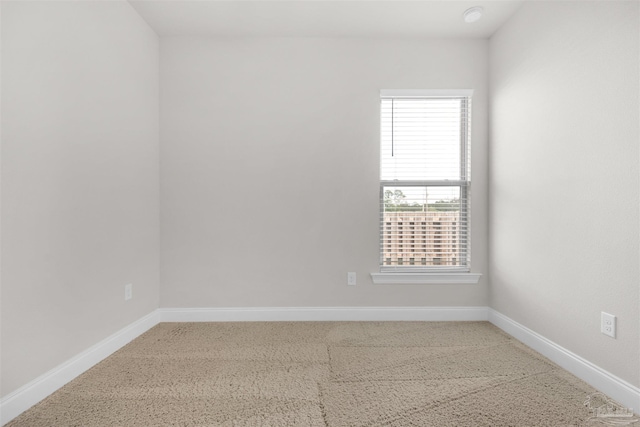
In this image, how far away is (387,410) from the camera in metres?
1.70

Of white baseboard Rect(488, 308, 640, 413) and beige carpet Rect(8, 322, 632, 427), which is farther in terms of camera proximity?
white baseboard Rect(488, 308, 640, 413)

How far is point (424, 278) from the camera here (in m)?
3.12

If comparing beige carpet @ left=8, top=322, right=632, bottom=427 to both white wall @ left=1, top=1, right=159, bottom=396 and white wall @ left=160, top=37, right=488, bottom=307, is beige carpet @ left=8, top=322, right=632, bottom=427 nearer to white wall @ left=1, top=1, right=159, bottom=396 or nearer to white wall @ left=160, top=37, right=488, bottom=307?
white wall @ left=1, top=1, right=159, bottom=396

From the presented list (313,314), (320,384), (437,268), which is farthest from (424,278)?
(320,384)

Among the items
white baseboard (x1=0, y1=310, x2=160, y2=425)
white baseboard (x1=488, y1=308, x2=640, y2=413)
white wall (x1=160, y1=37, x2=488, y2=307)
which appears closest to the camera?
white baseboard (x1=0, y1=310, x2=160, y2=425)

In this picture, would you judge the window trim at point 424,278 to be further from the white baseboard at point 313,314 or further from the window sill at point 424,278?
the white baseboard at point 313,314

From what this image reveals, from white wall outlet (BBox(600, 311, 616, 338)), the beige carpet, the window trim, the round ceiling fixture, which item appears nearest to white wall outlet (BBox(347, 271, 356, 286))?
the window trim

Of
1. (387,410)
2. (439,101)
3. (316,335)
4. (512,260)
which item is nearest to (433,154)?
(439,101)

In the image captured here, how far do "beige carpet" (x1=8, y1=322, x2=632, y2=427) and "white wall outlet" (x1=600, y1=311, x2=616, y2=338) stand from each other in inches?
13.9

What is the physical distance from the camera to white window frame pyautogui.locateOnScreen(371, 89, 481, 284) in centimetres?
310

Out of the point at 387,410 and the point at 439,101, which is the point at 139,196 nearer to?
the point at 387,410

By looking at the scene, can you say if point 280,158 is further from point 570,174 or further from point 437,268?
point 570,174

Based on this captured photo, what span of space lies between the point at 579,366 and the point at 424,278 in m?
1.27

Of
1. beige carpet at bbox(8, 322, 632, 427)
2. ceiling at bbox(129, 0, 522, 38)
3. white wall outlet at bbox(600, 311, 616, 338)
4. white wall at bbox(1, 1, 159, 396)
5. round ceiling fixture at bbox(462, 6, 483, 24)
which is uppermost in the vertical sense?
ceiling at bbox(129, 0, 522, 38)
